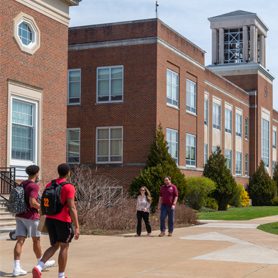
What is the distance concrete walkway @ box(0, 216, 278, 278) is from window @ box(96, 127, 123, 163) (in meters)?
17.0

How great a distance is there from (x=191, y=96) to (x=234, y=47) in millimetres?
22152

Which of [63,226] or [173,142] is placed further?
[173,142]

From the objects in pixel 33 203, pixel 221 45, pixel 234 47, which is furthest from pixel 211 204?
pixel 33 203

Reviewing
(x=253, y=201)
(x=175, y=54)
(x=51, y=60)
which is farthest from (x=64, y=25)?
(x=253, y=201)

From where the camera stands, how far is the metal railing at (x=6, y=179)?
2198 centimetres

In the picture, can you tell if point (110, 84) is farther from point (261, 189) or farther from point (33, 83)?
point (261, 189)

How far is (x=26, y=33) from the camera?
24391 mm

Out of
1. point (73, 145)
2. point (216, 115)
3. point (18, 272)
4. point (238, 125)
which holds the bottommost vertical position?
point (18, 272)

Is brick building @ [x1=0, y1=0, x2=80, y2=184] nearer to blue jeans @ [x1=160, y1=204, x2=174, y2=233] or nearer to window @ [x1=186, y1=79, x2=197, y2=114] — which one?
blue jeans @ [x1=160, y1=204, x2=174, y2=233]

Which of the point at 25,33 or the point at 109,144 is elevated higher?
the point at 25,33

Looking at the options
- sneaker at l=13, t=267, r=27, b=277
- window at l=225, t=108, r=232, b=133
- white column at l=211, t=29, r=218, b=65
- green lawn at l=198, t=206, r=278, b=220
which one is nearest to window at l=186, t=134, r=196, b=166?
green lawn at l=198, t=206, r=278, b=220

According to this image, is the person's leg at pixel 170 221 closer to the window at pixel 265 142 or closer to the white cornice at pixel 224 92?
the white cornice at pixel 224 92

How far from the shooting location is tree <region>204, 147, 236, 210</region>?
4141 cm

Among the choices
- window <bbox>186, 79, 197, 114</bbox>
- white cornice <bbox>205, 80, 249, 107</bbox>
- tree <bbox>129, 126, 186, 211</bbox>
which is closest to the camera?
tree <bbox>129, 126, 186, 211</bbox>
